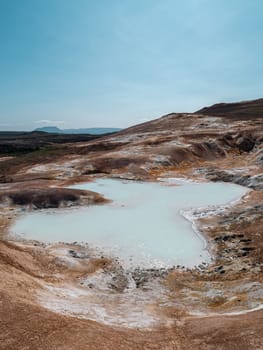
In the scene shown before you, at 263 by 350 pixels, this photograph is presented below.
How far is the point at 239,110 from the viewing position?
14925cm

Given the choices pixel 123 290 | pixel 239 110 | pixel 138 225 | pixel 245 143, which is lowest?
pixel 123 290

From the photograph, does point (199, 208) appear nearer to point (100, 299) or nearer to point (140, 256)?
point (140, 256)

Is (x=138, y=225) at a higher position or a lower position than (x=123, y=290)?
higher

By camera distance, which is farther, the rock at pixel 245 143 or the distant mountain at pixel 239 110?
the distant mountain at pixel 239 110

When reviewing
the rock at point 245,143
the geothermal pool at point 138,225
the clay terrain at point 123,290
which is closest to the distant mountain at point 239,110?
the rock at point 245,143

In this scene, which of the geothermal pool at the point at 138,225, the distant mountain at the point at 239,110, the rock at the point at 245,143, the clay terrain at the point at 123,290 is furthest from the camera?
the distant mountain at the point at 239,110

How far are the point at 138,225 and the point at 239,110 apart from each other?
407 ft

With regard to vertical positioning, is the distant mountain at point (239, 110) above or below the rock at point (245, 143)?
above

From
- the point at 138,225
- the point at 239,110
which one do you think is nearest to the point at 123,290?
the point at 138,225

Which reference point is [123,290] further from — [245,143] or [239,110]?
[239,110]

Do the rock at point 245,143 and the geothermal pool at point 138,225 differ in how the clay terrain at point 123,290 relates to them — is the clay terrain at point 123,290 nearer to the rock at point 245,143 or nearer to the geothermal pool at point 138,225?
the geothermal pool at point 138,225

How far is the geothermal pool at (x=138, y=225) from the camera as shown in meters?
33.6

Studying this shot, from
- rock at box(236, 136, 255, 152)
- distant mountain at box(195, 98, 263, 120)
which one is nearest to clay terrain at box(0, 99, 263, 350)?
rock at box(236, 136, 255, 152)

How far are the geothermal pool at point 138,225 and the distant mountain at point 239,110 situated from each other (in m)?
85.2
